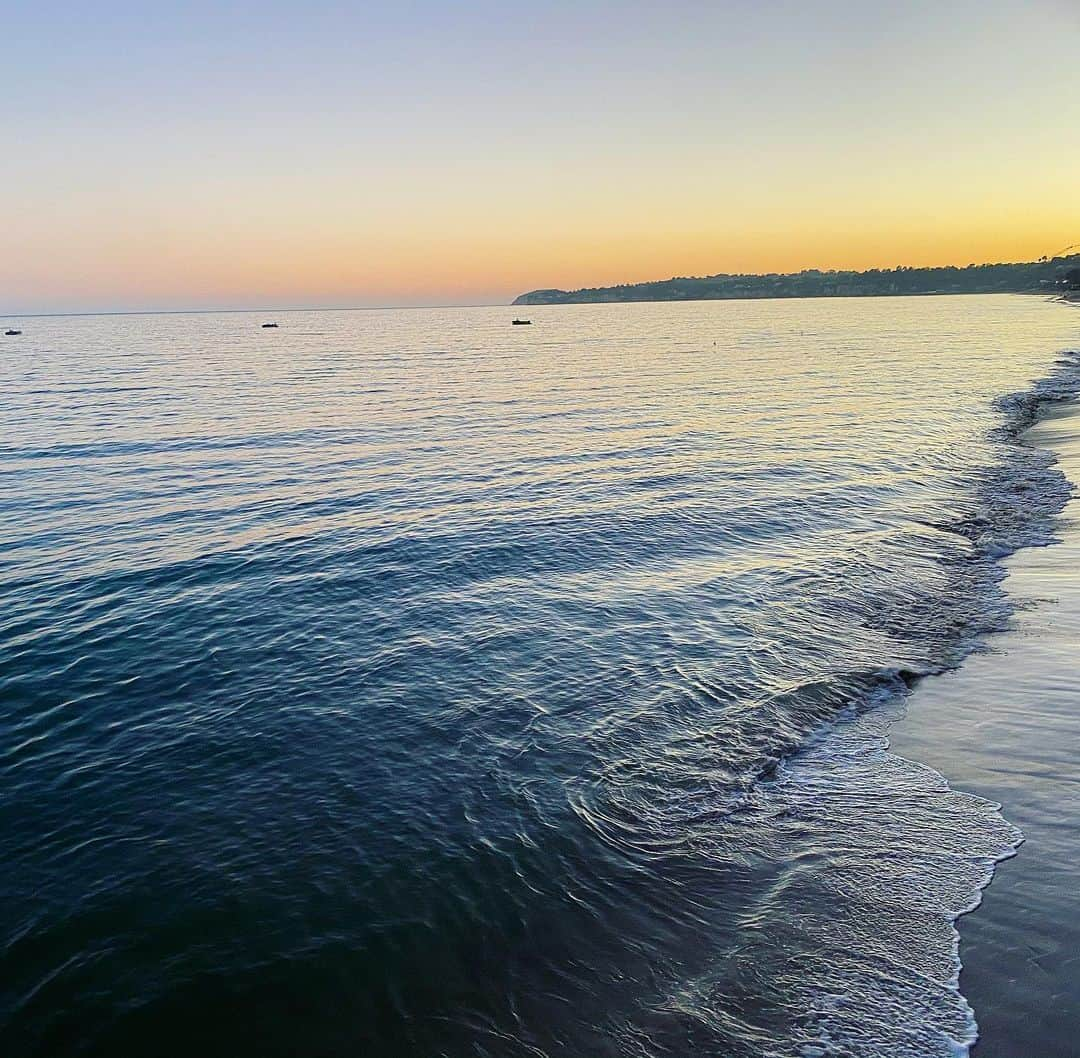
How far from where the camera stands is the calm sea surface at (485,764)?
7.16m

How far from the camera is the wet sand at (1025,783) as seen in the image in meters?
6.54

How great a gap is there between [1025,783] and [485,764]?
7667 mm

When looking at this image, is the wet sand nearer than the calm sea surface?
Yes

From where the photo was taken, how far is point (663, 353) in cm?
10231

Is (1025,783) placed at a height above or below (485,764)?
above

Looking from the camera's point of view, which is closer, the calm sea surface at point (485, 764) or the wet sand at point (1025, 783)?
the wet sand at point (1025, 783)

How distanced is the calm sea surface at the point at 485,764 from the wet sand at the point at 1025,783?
0.35 m

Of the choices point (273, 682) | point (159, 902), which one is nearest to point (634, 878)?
point (159, 902)

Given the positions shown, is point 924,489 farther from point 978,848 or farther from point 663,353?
point 663,353

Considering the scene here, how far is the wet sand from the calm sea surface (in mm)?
348

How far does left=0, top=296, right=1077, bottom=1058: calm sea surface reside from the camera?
7.16 metres

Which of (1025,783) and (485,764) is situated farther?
(485,764)

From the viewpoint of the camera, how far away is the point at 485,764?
11328 millimetres

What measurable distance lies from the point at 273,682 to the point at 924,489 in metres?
26.5
